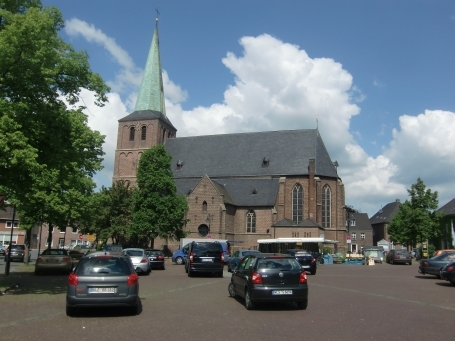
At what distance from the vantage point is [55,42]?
686 inches

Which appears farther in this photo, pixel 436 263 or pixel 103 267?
pixel 436 263

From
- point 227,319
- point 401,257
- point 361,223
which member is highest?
point 361,223

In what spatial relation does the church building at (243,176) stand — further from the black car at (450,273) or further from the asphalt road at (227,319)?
the asphalt road at (227,319)

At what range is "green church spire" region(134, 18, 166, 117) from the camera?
67.0 meters

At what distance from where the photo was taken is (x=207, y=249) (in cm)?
2445

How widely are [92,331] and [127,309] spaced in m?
2.83

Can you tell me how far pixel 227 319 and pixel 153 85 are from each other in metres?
59.9

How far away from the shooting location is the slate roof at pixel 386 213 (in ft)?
324

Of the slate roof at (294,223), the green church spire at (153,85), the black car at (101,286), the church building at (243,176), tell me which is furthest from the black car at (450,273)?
the green church spire at (153,85)

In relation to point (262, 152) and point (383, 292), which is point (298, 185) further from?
point (383, 292)

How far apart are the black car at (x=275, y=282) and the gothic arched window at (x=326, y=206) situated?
47.5 meters

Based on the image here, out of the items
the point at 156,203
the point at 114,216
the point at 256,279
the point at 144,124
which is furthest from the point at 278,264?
the point at 144,124

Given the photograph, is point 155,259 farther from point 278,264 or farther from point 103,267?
point 103,267

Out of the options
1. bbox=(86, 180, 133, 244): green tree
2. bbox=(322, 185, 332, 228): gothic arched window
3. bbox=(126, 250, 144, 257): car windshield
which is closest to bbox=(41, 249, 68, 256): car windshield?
bbox=(126, 250, 144, 257): car windshield
